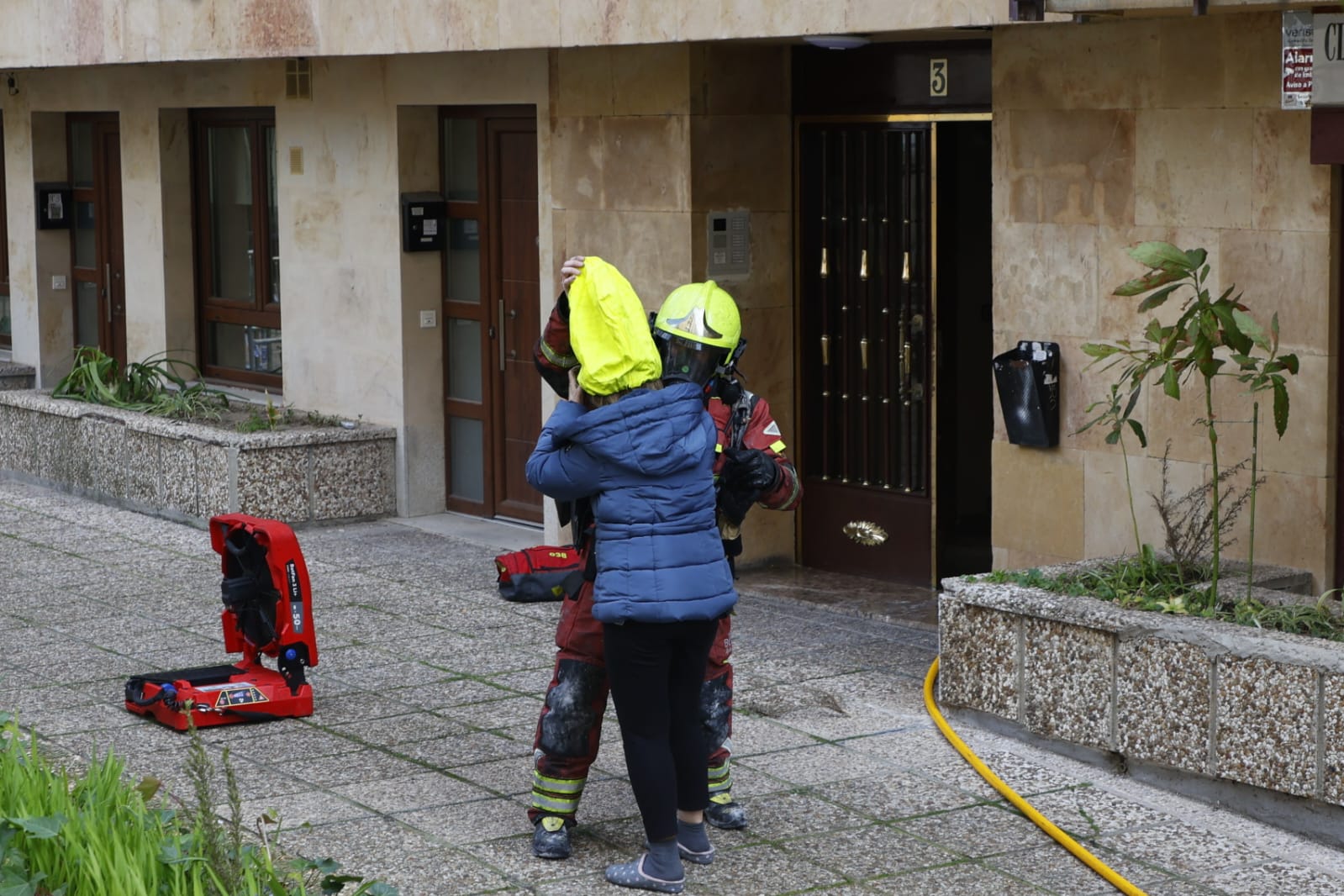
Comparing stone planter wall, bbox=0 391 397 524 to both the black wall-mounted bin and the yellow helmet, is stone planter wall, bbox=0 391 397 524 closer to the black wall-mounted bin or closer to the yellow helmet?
the black wall-mounted bin

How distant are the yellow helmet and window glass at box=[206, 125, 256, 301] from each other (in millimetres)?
8171

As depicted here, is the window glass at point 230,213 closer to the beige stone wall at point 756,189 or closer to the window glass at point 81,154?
the window glass at point 81,154

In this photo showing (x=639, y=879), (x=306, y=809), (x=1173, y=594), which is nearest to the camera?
(x=639, y=879)

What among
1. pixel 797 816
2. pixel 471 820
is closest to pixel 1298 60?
pixel 797 816

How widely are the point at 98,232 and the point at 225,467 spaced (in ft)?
14.2

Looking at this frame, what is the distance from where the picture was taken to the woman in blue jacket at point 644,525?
5.56 meters

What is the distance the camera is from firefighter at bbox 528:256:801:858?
19.3ft

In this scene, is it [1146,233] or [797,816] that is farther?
[1146,233]

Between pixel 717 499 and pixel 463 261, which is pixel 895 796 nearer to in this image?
pixel 717 499

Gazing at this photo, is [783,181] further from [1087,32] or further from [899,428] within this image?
[1087,32]

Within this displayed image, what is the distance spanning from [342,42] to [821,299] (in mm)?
2991

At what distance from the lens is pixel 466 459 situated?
485 inches

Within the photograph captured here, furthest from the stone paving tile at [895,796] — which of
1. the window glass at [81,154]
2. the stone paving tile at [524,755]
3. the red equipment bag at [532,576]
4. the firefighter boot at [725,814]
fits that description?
the window glass at [81,154]

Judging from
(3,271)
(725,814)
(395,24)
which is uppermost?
(395,24)
